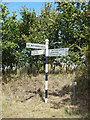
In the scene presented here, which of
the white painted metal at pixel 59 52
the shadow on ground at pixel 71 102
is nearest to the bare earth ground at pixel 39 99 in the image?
the shadow on ground at pixel 71 102

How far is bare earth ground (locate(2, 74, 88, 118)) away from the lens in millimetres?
5409

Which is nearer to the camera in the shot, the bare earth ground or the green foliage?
the bare earth ground

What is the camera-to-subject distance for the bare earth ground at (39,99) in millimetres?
5409

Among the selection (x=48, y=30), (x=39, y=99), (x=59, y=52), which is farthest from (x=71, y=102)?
(x=48, y=30)

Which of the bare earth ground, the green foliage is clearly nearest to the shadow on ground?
the bare earth ground

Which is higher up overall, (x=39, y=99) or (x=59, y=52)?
(x=59, y=52)

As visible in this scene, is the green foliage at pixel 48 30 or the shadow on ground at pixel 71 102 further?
A: the green foliage at pixel 48 30

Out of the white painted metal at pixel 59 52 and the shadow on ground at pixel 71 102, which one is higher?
the white painted metal at pixel 59 52

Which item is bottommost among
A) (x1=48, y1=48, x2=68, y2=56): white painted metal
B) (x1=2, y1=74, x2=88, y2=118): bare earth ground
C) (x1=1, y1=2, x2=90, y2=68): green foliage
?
(x1=2, y1=74, x2=88, y2=118): bare earth ground

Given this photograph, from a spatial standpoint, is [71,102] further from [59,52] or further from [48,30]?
[48,30]

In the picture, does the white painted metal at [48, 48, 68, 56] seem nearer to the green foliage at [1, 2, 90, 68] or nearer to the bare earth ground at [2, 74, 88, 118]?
the green foliage at [1, 2, 90, 68]

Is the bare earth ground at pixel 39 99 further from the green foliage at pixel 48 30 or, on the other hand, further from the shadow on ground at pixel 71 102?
the green foliage at pixel 48 30

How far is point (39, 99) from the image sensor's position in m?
6.98

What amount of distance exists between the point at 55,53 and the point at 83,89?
2.29m
